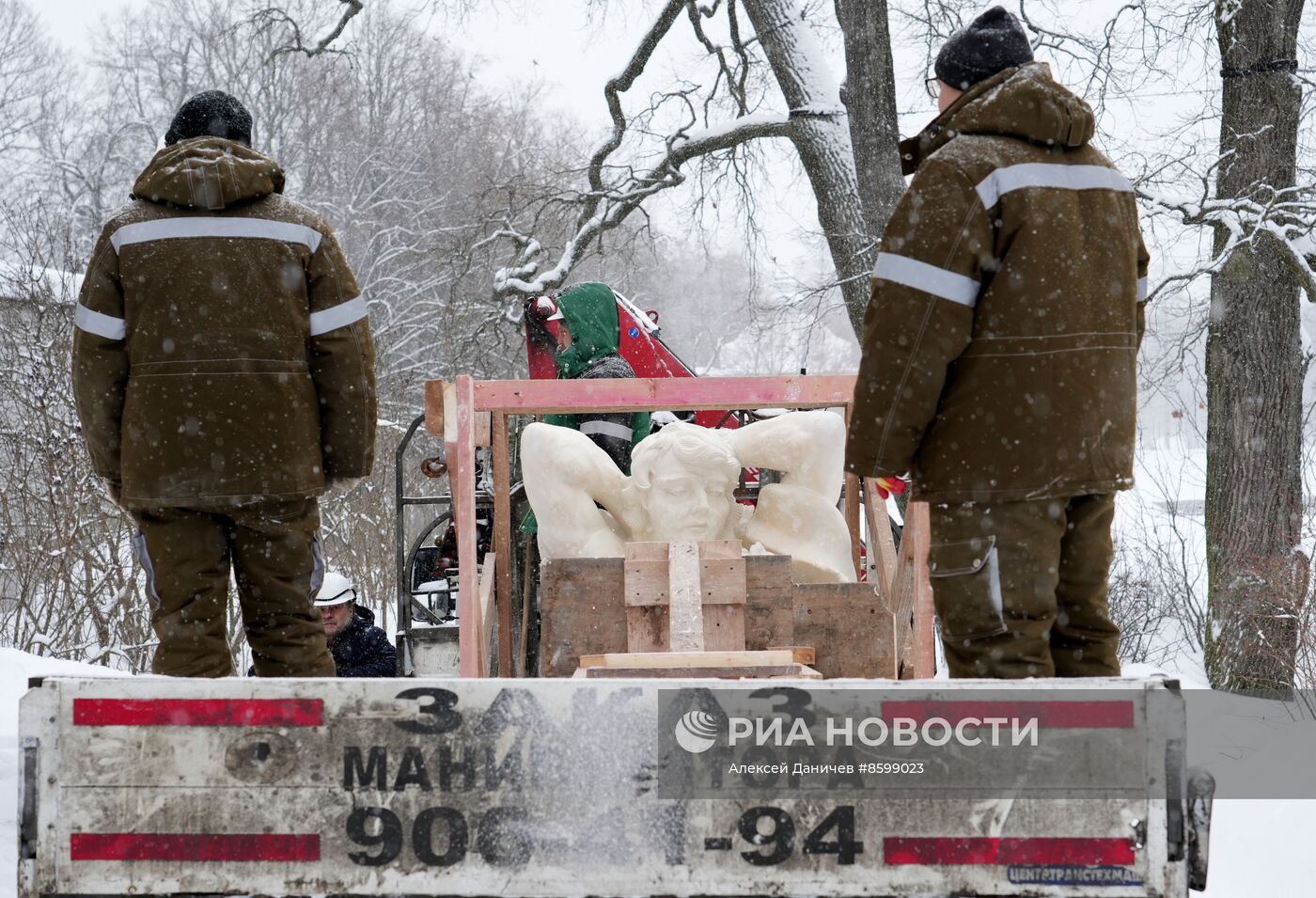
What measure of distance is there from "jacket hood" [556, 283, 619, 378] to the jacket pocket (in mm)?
3136

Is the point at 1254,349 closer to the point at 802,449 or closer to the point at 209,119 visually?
the point at 802,449

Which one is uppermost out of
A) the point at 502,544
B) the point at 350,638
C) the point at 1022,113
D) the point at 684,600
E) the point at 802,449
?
the point at 1022,113

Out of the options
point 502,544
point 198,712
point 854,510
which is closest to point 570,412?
point 502,544

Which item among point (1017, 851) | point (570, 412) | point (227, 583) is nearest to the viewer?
point (1017, 851)

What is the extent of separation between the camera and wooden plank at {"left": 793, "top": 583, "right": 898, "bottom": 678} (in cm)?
414

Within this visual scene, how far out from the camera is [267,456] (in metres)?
3.34

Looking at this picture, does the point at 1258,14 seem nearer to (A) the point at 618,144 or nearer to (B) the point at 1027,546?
(A) the point at 618,144

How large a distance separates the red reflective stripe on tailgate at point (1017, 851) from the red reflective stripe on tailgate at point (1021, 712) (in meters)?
0.19

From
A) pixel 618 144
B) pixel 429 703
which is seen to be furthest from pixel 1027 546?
pixel 618 144

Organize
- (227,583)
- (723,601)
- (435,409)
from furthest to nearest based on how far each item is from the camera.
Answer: (435,409)
(723,601)
(227,583)

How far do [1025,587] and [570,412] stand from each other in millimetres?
2145

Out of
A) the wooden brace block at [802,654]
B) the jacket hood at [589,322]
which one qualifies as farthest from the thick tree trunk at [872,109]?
the wooden brace block at [802,654]

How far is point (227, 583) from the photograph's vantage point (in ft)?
11.2

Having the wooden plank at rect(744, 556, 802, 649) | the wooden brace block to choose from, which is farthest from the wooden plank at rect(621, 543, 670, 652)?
the wooden brace block
